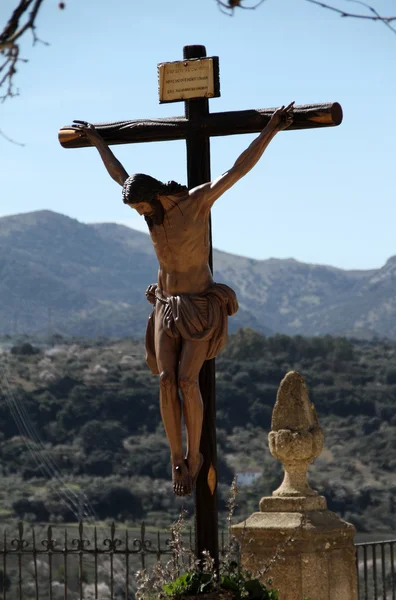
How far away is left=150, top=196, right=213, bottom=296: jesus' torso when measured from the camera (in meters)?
7.61

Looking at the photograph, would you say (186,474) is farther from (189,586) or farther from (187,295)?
(187,295)

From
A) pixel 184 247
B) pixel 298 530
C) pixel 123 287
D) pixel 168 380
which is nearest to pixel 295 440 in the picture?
pixel 298 530

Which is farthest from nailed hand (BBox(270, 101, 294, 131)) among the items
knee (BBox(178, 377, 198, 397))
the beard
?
knee (BBox(178, 377, 198, 397))

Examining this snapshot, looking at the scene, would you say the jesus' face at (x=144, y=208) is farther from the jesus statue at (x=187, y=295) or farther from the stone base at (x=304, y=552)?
the stone base at (x=304, y=552)

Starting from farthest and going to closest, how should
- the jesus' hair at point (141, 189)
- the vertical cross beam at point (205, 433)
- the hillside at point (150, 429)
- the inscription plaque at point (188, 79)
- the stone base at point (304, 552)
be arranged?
1. the hillside at point (150, 429)
2. the stone base at point (304, 552)
3. the inscription plaque at point (188, 79)
4. the vertical cross beam at point (205, 433)
5. the jesus' hair at point (141, 189)

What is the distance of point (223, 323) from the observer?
7.68m

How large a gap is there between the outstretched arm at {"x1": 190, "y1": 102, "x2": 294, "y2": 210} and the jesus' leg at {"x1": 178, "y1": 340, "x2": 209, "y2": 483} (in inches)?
28.2

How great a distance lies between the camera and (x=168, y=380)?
7.64 metres

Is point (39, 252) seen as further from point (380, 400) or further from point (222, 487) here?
point (222, 487)

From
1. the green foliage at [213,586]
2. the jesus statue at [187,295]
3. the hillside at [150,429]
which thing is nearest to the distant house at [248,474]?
the hillside at [150,429]

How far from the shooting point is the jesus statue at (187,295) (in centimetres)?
759

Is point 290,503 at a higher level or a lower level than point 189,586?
higher

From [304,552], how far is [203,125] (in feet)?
9.38

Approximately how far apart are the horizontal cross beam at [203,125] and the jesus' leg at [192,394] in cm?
113
